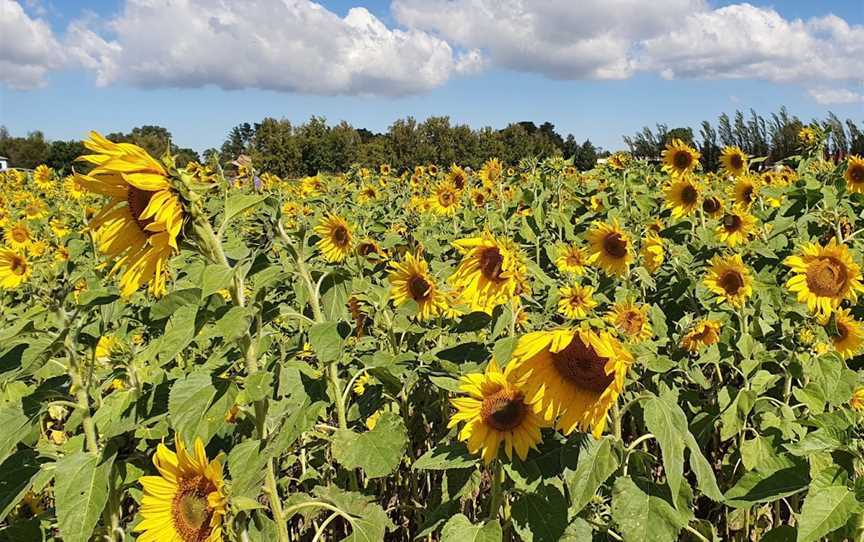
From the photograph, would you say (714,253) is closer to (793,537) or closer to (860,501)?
(793,537)

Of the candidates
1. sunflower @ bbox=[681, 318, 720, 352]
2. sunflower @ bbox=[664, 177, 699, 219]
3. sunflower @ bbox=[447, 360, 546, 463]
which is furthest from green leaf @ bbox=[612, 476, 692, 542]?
sunflower @ bbox=[664, 177, 699, 219]

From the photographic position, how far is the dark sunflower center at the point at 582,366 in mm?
1533

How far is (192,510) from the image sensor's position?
60.4 inches

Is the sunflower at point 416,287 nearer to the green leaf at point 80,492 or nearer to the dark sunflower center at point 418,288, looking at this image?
the dark sunflower center at point 418,288

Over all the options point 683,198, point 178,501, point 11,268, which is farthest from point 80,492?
point 683,198

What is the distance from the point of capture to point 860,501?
1.33 m

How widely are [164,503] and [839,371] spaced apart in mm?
2196

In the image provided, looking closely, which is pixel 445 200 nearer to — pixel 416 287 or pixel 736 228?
pixel 736 228

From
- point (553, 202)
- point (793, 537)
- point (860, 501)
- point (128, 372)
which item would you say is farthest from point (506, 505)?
point (553, 202)

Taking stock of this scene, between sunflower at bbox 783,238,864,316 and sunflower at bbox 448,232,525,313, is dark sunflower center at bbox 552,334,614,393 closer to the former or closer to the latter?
sunflower at bbox 448,232,525,313

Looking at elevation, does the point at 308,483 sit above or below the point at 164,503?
below

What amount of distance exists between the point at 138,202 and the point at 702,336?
2.53 m

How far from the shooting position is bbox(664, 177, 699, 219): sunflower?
4.89 metres

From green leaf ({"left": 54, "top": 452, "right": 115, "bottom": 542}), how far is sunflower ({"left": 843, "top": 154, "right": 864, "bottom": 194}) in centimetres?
459
